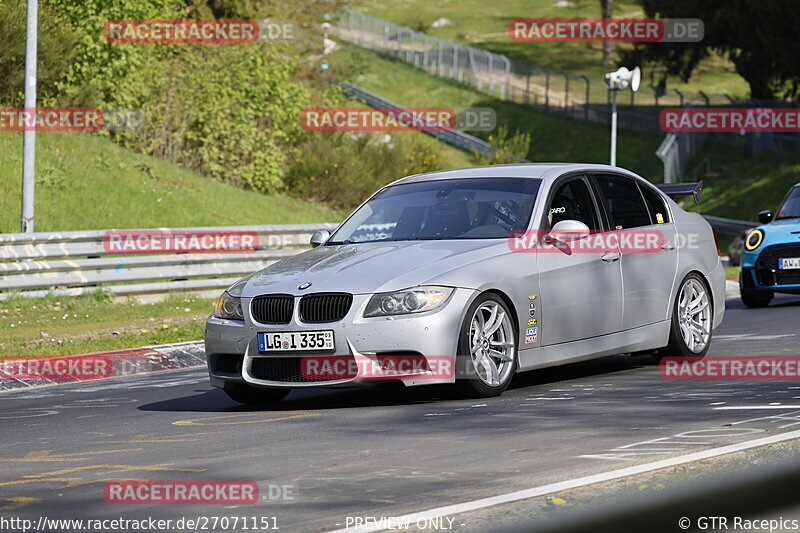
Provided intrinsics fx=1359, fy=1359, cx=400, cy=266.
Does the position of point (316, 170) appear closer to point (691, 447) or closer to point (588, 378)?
point (588, 378)

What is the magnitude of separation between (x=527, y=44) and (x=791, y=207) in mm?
81219

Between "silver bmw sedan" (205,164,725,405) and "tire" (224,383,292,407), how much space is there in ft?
0.05

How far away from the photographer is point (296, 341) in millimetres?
8812

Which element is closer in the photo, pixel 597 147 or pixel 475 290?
pixel 475 290

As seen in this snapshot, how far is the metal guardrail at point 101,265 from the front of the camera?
19.2m

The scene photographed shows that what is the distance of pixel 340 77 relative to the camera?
5275cm

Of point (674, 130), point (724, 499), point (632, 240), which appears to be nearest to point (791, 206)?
point (632, 240)

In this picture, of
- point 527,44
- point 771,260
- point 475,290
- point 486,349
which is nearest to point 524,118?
point 527,44

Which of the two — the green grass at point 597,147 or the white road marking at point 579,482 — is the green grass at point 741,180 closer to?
the green grass at point 597,147

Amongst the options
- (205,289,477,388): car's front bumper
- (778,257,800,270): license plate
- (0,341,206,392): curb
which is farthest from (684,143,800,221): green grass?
(205,289,477,388): car's front bumper

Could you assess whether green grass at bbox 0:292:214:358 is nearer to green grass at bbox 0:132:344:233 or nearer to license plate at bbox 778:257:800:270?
green grass at bbox 0:132:344:233

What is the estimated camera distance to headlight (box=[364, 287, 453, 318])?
870 cm

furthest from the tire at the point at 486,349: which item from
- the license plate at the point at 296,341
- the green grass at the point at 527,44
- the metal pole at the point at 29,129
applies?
the green grass at the point at 527,44

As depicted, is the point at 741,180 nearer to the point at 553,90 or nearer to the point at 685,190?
the point at 553,90
